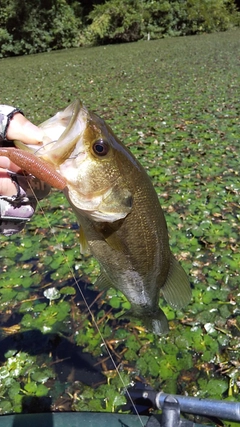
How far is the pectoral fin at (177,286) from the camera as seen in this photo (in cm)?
180

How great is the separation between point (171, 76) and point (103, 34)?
1407 centimetres

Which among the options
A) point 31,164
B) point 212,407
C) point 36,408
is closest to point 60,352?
point 36,408

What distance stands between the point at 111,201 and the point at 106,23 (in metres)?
25.6

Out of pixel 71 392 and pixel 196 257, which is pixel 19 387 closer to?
pixel 71 392

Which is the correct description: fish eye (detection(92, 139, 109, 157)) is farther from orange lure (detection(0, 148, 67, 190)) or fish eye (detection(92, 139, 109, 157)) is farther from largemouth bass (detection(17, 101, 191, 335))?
orange lure (detection(0, 148, 67, 190))

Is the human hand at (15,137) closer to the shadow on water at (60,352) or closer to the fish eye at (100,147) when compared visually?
the fish eye at (100,147)

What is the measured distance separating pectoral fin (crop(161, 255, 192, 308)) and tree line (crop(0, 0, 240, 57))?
980 inches

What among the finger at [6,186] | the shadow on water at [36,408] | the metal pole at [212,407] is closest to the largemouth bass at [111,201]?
the finger at [6,186]

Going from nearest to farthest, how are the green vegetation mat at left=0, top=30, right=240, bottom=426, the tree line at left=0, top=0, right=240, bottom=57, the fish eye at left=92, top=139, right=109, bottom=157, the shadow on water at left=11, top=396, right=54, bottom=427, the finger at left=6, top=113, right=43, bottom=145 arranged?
1. the fish eye at left=92, top=139, right=109, bottom=157
2. the finger at left=6, top=113, right=43, bottom=145
3. the shadow on water at left=11, top=396, right=54, bottom=427
4. the green vegetation mat at left=0, top=30, right=240, bottom=426
5. the tree line at left=0, top=0, right=240, bottom=57

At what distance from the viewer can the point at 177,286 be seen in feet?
5.92

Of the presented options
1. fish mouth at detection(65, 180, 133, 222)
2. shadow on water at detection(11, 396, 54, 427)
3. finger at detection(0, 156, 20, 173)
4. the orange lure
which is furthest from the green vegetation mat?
the orange lure

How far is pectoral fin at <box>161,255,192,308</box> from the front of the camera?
70.8 inches

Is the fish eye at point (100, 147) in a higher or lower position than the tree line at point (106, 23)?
higher

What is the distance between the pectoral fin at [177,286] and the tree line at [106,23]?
Result: 81.7ft
